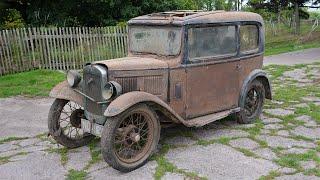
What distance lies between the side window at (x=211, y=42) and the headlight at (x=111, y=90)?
1.24 meters

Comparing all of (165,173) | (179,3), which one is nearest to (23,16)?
(179,3)

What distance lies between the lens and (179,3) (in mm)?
18828

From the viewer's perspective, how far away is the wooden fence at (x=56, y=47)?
12.3m

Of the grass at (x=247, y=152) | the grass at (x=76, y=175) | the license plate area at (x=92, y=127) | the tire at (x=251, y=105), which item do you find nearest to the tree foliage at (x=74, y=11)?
the tire at (x=251, y=105)

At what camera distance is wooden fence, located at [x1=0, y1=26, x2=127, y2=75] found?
12258mm

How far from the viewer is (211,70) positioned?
6133 mm

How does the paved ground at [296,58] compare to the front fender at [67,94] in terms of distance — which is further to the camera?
the paved ground at [296,58]

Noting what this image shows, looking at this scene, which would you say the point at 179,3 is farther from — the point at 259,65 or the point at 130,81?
the point at 130,81

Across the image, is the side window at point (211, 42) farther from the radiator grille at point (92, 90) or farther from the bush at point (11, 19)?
the bush at point (11, 19)

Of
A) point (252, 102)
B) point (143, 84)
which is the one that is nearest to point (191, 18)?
point (143, 84)

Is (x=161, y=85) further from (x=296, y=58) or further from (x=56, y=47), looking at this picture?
(x=296, y=58)

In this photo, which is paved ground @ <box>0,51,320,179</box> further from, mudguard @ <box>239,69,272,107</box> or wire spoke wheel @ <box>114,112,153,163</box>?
mudguard @ <box>239,69,272,107</box>

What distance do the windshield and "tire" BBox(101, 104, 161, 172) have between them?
105 centimetres

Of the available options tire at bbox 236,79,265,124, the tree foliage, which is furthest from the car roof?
the tree foliage
